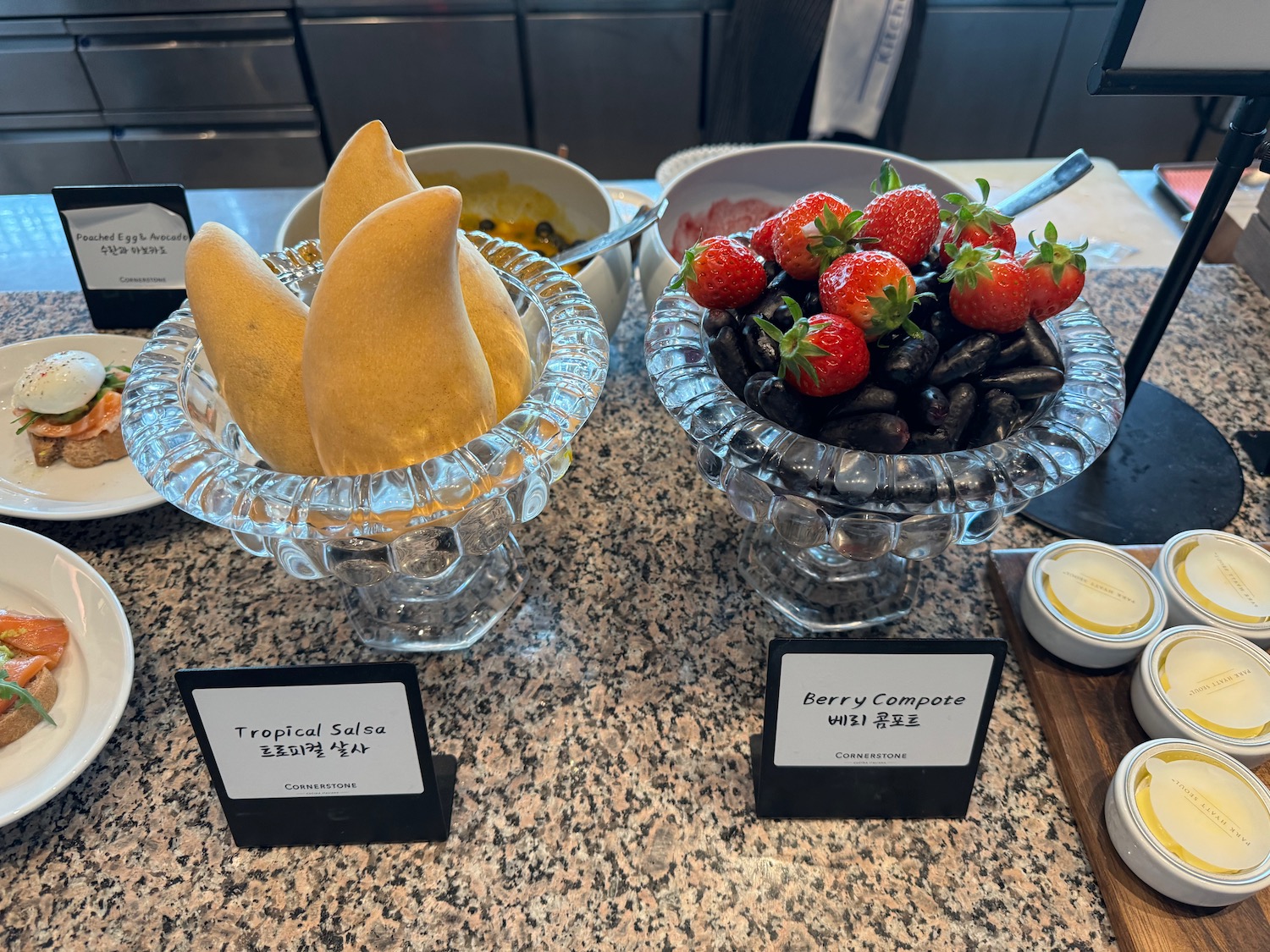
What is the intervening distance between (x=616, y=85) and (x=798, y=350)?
1853 millimetres

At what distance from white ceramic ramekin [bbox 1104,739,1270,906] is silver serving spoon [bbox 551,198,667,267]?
515 millimetres

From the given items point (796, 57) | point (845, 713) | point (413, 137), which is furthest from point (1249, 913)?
point (413, 137)

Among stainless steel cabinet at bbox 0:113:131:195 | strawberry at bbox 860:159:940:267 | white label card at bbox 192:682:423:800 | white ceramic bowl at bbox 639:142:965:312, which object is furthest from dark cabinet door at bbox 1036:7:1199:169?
stainless steel cabinet at bbox 0:113:131:195

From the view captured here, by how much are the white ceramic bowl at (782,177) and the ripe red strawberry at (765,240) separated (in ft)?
0.81

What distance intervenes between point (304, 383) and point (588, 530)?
289 mm

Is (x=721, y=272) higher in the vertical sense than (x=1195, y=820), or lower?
higher

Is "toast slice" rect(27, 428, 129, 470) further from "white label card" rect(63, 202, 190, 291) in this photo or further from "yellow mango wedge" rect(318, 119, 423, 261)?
"yellow mango wedge" rect(318, 119, 423, 261)

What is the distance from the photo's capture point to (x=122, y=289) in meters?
0.84

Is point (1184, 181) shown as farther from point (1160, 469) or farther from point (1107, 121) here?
point (1107, 121)

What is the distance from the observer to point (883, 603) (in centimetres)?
62

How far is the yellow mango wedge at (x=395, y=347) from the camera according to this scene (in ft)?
1.34

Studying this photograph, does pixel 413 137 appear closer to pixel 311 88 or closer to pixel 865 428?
pixel 311 88

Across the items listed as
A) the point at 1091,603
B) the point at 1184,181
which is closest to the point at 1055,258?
the point at 1091,603

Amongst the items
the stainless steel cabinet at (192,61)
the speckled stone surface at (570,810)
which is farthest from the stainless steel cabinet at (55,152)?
the speckled stone surface at (570,810)
